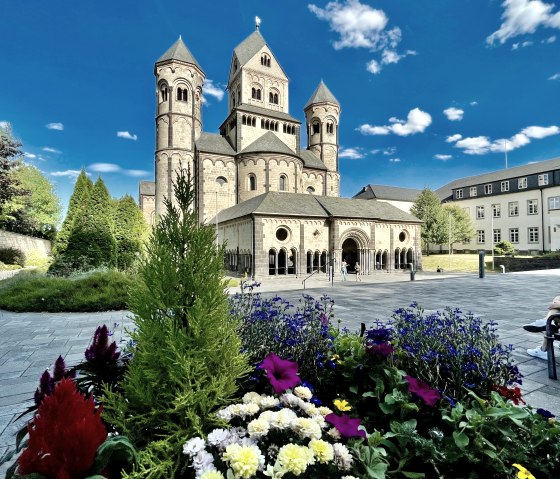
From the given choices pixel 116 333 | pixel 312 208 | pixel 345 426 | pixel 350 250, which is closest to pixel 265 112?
pixel 312 208

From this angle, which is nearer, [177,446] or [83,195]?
[177,446]

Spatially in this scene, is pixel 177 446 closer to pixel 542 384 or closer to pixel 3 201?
pixel 542 384

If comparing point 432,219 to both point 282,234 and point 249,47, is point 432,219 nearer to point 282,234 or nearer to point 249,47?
point 282,234

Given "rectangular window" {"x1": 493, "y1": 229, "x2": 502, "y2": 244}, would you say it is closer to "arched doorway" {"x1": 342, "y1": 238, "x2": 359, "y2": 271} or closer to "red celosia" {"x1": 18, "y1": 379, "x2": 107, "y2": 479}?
"arched doorway" {"x1": 342, "y1": 238, "x2": 359, "y2": 271}

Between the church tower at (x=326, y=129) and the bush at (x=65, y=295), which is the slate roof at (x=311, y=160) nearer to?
the church tower at (x=326, y=129)

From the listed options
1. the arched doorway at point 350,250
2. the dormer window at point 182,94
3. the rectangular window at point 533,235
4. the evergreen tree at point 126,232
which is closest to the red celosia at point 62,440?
the evergreen tree at point 126,232

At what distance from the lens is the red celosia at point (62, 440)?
128 cm

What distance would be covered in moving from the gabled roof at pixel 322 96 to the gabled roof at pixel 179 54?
17.8 m

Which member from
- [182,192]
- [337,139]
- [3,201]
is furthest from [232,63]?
[182,192]

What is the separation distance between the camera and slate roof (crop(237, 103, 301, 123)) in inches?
1583

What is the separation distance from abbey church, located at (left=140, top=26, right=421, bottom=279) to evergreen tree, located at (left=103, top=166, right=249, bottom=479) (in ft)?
63.3

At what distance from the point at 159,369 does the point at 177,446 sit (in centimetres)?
48

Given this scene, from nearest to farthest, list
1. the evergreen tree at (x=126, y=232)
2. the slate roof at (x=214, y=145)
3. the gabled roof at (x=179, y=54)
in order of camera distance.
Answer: the evergreen tree at (x=126, y=232) → the slate roof at (x=214, y=145) → the gabled roof at (x=179, y=54)

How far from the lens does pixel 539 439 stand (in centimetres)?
225
